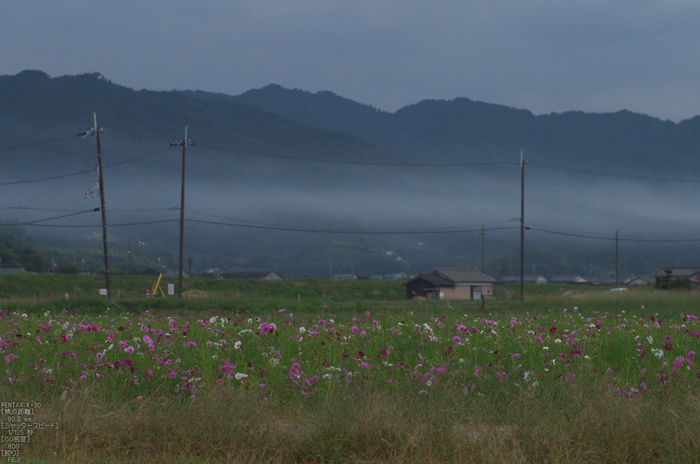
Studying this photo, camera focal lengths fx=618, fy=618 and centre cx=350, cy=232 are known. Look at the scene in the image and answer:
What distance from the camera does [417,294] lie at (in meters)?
82.8

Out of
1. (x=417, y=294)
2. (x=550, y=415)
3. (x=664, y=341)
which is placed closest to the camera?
(x=550, y=415)

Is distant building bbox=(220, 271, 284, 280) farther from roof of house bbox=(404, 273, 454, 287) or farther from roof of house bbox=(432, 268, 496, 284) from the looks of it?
roof of house bbox=(404, 273, 454, 287)

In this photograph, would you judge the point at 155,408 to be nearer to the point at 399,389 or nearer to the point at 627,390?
the point at 399,389

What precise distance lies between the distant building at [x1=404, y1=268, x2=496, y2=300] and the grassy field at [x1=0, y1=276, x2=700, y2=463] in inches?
2646

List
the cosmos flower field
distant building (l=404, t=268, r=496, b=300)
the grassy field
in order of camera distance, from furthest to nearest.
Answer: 1. distant building (l=404, t=268, r=496, b=300)
2. the cosmos flower field
3. the grassy field

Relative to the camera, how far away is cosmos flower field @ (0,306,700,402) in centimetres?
841

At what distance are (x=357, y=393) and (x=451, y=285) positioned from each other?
242 ft

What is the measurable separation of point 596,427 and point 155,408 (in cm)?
510

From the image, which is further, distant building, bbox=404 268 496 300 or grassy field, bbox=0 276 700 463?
distant building, bbox=404 268 496 300

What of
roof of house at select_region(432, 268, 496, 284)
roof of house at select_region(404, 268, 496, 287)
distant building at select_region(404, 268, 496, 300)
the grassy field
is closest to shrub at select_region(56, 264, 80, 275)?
distant building at select_region(404, 268, 496, 300)

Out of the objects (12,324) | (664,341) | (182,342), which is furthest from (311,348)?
(12,324)

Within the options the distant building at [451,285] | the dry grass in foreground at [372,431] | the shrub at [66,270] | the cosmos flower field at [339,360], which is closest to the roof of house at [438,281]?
the distant building at [451,285]

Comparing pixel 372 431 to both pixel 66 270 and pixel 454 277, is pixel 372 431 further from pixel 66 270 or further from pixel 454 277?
pixel 66 270

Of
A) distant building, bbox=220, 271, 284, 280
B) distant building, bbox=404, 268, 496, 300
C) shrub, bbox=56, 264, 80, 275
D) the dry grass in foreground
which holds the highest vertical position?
the dry grass in foreground
